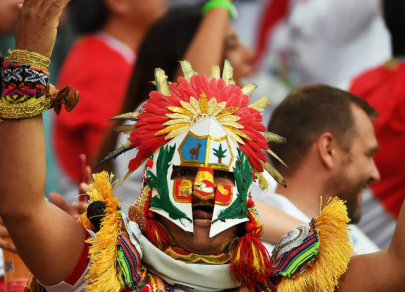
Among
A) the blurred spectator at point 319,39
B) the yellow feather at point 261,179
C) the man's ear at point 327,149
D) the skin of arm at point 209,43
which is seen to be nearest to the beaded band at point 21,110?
the yellow feather at point 261,179

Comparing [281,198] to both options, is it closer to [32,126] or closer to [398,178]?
[32,126]

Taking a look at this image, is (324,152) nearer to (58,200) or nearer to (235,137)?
(235,137)

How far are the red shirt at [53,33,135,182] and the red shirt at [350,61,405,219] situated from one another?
77.6 inches

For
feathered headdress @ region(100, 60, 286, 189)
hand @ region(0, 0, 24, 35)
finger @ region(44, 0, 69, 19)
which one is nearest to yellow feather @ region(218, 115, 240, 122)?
feathered headdress @ region(100, 60, 286, 189)

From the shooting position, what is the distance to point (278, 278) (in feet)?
7.20

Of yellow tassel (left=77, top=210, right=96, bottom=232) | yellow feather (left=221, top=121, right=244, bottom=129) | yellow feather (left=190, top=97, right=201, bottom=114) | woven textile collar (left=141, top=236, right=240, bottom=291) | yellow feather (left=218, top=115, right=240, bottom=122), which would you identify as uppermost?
yellow feather (left=190, top=97, right=201, bottom=114)

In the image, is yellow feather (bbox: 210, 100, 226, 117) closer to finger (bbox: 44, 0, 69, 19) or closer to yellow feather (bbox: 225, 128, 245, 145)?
yellow feather (bbox: 225, 128, 245, 145)

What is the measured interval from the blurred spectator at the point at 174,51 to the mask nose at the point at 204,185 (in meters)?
1.54

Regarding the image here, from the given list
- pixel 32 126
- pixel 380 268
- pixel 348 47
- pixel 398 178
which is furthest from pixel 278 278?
pixel 348 47

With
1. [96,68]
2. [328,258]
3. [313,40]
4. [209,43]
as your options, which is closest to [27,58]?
[328,258]

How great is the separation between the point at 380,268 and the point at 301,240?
0.90ft

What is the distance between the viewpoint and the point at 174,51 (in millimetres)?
3928

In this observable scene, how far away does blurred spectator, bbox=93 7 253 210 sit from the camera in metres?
3.74

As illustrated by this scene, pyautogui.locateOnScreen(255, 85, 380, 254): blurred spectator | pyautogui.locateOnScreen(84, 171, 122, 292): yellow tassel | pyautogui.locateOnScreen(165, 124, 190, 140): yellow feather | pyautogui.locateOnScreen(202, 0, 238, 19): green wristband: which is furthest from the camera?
pyautogui.locateOnScreen(202, 0, 238, 19): green wristband
